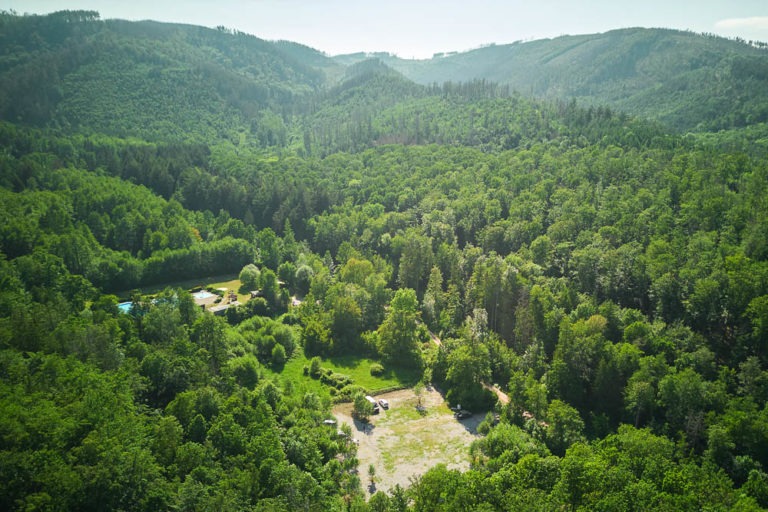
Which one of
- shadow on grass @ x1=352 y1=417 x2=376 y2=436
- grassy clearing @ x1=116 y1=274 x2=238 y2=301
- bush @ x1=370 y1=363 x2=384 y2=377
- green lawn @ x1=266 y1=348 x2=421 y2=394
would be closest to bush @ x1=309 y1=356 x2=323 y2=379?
green lawn @ x1=266 y1=348 x2=421 y2=394

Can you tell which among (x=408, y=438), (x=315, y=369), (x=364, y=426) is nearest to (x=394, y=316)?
(x=315, y=369)

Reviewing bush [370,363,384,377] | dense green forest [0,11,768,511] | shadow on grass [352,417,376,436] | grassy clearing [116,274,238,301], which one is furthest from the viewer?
grassy clearing [116,274,238,301]

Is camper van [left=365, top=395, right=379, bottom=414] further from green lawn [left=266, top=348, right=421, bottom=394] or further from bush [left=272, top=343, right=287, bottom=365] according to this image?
bush [left=272, top=343, right=287, bottom=365]

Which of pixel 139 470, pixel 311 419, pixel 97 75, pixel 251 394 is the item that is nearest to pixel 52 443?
pixel 139 470

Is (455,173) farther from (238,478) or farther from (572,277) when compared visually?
(238,478)

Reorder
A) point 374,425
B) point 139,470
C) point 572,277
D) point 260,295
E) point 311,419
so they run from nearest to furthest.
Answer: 1. point 139,470
2. point 311,419
3. point 374,425
4. point 572,277
5. point 260,295

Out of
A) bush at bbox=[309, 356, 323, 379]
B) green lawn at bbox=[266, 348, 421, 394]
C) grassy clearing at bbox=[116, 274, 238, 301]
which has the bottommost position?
green lawn at bbox=[266, 348, 421, 394]
